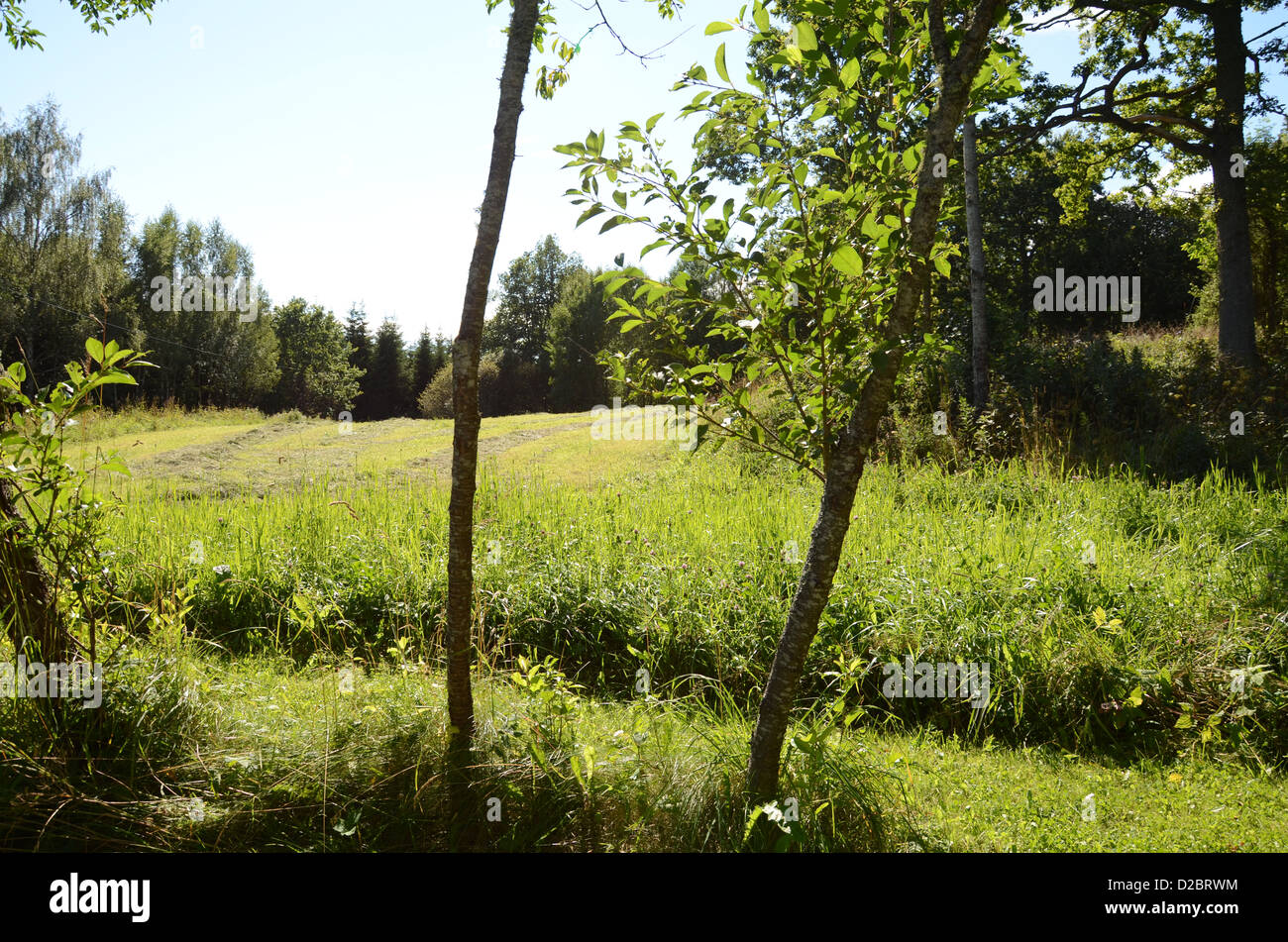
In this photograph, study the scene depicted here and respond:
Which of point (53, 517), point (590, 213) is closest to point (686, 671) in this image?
point (590, 213)

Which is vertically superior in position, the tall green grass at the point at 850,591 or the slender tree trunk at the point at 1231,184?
the slender tree trunk at the point at 1231,184

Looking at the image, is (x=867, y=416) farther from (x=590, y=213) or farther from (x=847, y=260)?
(x=590, y=213)

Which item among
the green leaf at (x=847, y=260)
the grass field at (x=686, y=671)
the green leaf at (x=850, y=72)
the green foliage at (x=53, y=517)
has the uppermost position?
the green leaf at (x=850, y=72)

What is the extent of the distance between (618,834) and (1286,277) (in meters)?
16.9

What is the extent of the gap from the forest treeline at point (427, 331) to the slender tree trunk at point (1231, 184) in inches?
35.8

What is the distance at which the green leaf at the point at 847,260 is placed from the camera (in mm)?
1876

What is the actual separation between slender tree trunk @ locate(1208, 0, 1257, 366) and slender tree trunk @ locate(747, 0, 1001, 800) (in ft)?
35.7

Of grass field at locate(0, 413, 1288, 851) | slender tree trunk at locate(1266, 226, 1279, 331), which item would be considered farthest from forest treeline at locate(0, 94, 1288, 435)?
grass field at locate(0, 413, 1288, 851)

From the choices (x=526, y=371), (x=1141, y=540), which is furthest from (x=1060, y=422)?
(x=526, y=371)

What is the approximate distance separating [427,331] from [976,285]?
112ft

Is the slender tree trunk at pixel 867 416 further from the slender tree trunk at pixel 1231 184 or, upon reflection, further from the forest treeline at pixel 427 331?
the slender tree trunk at pixel 1231 184

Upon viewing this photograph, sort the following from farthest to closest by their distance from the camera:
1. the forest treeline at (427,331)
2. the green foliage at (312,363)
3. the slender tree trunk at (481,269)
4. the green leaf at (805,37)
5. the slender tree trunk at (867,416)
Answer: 1. the green foliage at (312,363)
2. the forest treeline at (427,331)
3. the slender tree trunk at (481,269)
4. the slender tree trunk at (867,416)
5. the green leaf at (805,37)

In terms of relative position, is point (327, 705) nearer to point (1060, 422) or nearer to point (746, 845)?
point (746, 845)

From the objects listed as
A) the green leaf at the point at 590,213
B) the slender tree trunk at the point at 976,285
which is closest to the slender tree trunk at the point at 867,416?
the green leaf at the point at 590,213
